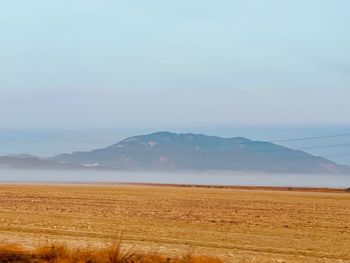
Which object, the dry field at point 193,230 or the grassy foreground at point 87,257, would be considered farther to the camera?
the dry field at point 193,230

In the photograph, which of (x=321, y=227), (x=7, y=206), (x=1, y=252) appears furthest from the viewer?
(x=7, y=206)

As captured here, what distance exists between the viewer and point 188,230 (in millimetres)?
30406

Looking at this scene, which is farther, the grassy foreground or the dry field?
the dry field

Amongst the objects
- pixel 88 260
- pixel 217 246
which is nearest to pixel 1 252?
pixel 88 260

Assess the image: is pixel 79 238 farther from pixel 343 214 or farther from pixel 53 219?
pixel 343 214

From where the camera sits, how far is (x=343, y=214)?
44094 mm

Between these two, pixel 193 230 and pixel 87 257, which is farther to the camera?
pixel 193 230

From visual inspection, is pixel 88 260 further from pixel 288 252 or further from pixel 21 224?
pixel 21 224

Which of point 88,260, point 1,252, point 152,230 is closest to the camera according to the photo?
point 88,260

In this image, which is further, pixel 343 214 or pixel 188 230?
pixel 343 214

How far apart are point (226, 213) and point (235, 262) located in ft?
74.5

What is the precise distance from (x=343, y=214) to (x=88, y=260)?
97.2ft

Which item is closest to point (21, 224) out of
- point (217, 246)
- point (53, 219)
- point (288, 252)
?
point (53, 219)

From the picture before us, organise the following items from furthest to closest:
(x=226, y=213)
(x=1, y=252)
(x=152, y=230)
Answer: (x=226, y=213) < (x=152, y=230) < (x=1, y=252)
